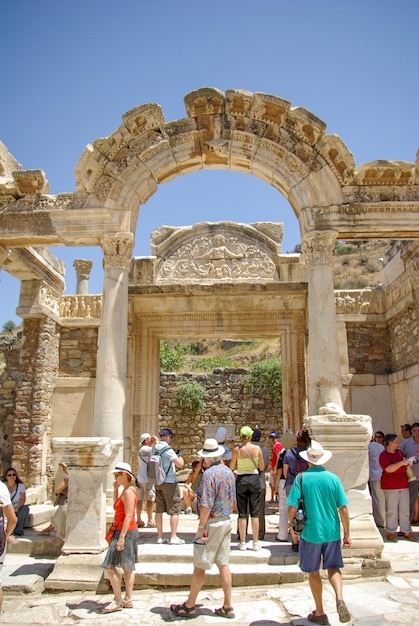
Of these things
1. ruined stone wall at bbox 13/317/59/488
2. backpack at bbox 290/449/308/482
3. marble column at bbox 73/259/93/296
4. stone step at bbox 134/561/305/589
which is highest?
marble column at bbox 73/259/93/296

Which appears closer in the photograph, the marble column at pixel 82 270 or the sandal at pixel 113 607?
the sandal at pixel 113 607

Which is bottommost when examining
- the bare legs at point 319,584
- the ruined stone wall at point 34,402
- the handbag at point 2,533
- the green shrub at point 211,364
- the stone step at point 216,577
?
the stone step at point 216,577

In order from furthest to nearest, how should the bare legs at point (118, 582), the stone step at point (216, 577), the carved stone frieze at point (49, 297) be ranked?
the carved stone frieze at point (49, 297)
the stone step at point (216, 577)
the bare legs at point (118, 582)

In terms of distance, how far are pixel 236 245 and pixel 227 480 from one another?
311 inches

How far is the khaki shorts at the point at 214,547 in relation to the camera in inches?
186

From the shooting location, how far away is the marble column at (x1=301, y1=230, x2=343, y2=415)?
7.52m

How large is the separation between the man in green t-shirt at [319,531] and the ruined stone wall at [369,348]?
7.52 metres

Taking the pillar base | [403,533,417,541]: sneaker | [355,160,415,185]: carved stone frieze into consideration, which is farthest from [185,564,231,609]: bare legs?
[355,160,415,185]: carved stone frieze

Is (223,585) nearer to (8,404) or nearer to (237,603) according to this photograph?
(237,603)

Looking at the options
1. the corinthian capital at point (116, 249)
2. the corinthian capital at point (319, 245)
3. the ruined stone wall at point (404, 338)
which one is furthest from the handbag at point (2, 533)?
the ruined stone wall at point (404, 338)

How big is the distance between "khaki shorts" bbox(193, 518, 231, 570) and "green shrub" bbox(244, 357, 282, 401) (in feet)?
45.5

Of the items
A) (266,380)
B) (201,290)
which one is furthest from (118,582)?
(266,380)

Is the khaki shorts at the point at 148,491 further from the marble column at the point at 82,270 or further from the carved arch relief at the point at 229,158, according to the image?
the marble column at the point at 82,270

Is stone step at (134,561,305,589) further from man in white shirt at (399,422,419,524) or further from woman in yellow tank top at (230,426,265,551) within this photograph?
man in white shirt at (399,422,419,524)
